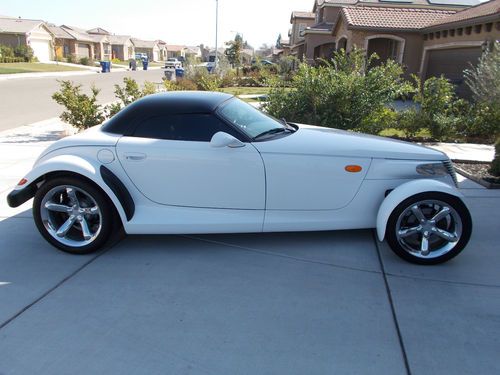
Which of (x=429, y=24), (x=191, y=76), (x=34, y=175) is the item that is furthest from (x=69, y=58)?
(x=34, y=175)

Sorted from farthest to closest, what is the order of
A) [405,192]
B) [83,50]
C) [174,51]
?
1. [174,51]
2. [83,50]
3. [405,192]

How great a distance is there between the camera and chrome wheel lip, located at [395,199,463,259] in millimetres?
3740

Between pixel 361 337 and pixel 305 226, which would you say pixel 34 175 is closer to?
pixel 305 226

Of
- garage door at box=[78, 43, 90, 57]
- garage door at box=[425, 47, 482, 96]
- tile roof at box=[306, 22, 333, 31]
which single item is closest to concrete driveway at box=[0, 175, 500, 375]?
garage door at box=[425, 47, 482, 96]

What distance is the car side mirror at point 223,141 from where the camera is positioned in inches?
148

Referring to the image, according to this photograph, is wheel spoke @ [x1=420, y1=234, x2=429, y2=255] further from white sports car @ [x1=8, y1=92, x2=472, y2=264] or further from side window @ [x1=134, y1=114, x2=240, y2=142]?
side window @ [x1=134, y1=114, x2=240, y2=142]

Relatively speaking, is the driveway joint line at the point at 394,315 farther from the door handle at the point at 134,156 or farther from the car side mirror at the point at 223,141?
the door handle at the point at 134,156

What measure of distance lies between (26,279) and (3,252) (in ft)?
2.29

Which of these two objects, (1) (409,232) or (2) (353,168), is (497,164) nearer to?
(1) (409,232)

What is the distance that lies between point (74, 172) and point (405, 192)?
298 cm

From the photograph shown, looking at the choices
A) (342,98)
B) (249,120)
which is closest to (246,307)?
(249,120)

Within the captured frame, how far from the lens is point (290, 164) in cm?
381

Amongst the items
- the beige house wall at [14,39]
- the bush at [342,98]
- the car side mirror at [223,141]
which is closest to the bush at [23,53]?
the beige house wall at [14,39]

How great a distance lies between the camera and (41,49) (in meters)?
61.0
